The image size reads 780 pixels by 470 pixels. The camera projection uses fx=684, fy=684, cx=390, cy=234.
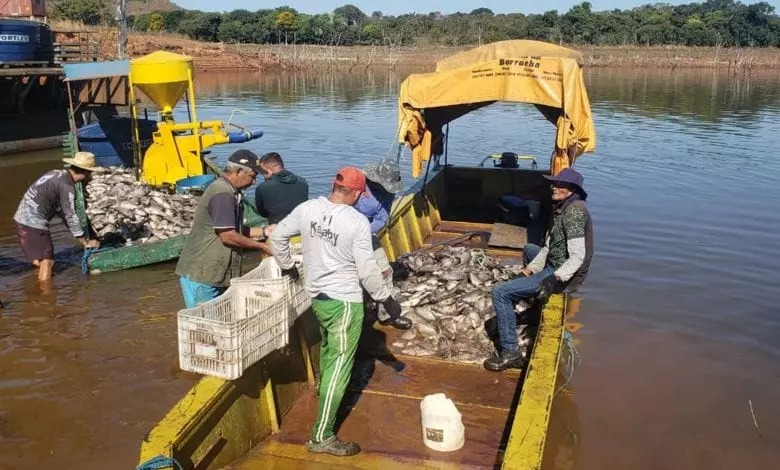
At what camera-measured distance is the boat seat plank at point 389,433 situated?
5289 millimetres

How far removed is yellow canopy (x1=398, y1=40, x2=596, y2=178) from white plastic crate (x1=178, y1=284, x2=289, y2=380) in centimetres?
533

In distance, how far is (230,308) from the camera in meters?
5.78

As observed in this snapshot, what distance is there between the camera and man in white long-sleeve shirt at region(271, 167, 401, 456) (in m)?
4.92

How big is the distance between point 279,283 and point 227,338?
99 centimetres

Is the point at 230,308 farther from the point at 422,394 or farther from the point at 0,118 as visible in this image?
the point at 0,118

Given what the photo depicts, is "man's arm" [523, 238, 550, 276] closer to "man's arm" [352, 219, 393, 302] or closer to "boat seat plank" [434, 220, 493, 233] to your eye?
"man's arm" [352, 219, 393, 302]

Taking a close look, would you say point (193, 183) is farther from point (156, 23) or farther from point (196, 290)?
point (156, 23)

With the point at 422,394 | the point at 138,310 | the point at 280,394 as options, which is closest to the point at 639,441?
the point at 422,394

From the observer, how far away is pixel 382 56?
68188mm

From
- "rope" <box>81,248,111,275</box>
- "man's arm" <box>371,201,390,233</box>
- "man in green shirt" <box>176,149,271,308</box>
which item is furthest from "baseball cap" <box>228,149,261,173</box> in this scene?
"rope" <box>81,248,111,275</box>

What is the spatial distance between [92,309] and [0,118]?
15.9 meters

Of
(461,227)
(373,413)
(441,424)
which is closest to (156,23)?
(461,227)

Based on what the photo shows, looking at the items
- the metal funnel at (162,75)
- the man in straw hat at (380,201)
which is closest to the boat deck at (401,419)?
the man in straw hat at (380,201)

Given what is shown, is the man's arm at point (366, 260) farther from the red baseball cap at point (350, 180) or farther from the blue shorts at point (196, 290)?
the blue shorts at point (196, 290)
